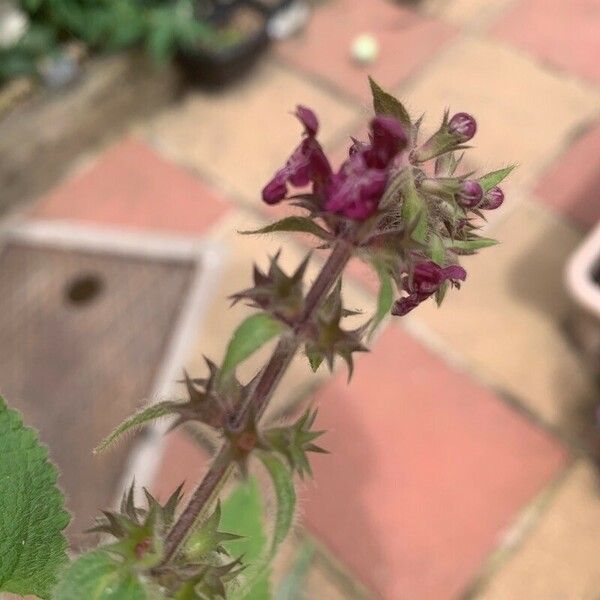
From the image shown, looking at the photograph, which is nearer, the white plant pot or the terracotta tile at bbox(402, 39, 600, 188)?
the white plant pot

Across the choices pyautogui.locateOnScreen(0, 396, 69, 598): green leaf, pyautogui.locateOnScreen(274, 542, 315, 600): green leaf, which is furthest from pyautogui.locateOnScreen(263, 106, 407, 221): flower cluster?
pyautogui.locateOnScreen(274, 542, 315, 600): green leaf

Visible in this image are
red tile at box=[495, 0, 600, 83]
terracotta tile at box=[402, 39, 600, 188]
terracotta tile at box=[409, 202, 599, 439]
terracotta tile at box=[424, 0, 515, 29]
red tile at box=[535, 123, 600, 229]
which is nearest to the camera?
terracotta tile at box=[409, 202, 599, 439]

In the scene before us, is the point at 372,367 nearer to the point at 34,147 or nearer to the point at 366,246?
the point at 34,147

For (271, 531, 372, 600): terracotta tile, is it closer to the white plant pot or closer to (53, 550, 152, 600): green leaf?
the white plant pot

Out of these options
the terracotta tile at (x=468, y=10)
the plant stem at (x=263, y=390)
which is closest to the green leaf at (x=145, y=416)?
the plant stem at (x=263, y=390)

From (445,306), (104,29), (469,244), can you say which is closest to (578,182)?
(445,306)

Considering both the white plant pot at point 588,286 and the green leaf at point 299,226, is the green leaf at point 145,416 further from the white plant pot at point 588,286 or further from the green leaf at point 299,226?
the white plant pot at point 588,286

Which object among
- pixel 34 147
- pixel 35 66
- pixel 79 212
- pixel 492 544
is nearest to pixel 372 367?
pixel 492 544
